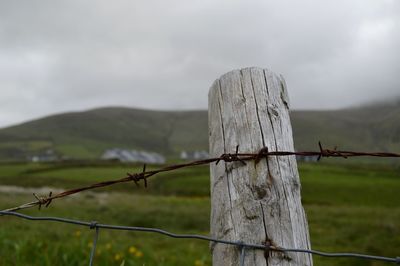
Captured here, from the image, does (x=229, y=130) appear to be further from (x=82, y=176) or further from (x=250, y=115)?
(x=82, y=176)

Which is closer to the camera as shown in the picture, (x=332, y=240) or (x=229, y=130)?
(x=229, y=130)

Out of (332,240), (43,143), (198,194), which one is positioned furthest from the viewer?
(43,143)

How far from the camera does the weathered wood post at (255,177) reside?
1.88m

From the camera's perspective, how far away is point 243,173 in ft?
6.42

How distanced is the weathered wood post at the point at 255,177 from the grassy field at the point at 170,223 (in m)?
3.06

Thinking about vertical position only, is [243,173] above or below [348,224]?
above

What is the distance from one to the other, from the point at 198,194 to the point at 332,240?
78.7 ft

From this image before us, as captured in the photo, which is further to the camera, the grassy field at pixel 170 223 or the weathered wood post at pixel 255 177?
the grassy field at pixel 170 223

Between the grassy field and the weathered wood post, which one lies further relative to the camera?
the grassy field

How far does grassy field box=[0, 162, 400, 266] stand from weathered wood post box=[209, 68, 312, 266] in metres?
3.06

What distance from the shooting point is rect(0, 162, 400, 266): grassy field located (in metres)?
5.85

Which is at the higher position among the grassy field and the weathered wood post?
the weathered wood post

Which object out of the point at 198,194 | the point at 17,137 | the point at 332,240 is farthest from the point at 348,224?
the point at 17,137

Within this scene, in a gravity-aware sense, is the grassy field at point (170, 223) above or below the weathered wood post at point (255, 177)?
below
